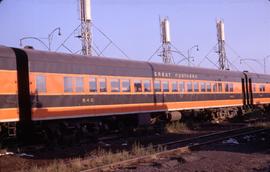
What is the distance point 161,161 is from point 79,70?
22.3 ft

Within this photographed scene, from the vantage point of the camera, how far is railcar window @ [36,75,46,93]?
52.0ft

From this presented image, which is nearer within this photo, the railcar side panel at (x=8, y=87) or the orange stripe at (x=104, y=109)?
the railcar side panel at (x=8, y=87)

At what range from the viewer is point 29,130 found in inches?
635

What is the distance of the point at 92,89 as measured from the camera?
18.2 m

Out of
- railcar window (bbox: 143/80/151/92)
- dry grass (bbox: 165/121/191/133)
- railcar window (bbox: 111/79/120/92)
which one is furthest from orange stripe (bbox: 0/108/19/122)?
dry grass (bbox: 165/121/191/133)

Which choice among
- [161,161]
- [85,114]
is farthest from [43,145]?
[161,161]

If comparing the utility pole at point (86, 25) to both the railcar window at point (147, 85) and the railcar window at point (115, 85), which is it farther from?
the railcar window at point (115, 85)

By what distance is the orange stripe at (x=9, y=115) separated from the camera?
14609 millimetres

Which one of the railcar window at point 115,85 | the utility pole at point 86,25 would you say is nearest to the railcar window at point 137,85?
the railcar window at point 115,85

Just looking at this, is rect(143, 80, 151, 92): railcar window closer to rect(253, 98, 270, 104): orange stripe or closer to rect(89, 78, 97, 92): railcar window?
rect(89, 78, 97, 92): railcar window

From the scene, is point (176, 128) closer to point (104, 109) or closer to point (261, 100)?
point (104, 109)

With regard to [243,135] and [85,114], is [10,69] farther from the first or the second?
[243,135]

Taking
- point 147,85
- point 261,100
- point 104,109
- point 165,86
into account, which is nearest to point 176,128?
point 165,86

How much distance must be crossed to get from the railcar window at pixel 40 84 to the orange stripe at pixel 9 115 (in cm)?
121
